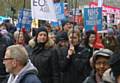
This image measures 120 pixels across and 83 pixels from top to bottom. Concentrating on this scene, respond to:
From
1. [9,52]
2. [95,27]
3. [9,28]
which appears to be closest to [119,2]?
[9,28]

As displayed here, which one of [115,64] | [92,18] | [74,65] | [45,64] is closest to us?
[115,64]

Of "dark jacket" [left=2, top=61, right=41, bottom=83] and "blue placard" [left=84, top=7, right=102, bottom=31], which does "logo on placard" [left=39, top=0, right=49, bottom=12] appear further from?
"dark jacket" [left=2, top=61, right=41, bottom=83]

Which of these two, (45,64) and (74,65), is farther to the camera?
(74,65)

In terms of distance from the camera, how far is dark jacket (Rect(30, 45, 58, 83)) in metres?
7.84

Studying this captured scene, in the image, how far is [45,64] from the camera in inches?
310

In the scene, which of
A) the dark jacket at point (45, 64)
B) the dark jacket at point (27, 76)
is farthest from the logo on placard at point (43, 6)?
the dark jacket at point (27, 76)

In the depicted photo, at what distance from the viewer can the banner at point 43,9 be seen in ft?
28.3

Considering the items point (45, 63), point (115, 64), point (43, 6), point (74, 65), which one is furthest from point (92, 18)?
point (115, 64)

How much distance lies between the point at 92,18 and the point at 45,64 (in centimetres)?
309

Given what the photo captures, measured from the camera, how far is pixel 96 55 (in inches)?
188

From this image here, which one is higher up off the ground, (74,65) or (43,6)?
(43,6)

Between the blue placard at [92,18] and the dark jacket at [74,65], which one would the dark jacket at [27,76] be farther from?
the blue placard at [92,18]

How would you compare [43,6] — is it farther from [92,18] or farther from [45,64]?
[92,18]

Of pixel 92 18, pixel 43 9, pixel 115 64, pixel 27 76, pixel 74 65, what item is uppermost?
pixel 115 64
